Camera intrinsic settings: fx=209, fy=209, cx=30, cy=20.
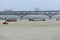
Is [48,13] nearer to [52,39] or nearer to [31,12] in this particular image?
[31,12]

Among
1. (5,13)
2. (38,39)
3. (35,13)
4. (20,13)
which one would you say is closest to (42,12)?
(35,13)

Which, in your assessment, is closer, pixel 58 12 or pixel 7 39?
pixel 7 39

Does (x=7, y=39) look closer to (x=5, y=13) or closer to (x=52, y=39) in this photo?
(x=52, y=39)

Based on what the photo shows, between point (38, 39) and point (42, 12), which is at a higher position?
point (38, 39)

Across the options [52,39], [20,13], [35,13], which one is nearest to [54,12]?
[35,13]

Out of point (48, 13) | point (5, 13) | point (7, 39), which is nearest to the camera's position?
point (7, 39)

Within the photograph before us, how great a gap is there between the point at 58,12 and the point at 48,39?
328 ft

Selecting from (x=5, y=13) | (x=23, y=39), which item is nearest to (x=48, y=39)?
(x=23, y=39)

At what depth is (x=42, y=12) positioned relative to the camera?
11662 centimetres

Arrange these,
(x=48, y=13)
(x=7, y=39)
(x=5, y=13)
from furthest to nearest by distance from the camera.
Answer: (x=5, y=13) < (x=48, y=13) < (x=7, y=39)

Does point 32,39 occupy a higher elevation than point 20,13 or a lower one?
higher

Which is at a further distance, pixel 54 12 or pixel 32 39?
pixel 54 12

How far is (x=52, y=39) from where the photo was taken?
13.8 m

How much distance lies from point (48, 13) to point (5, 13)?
86.2 feet
